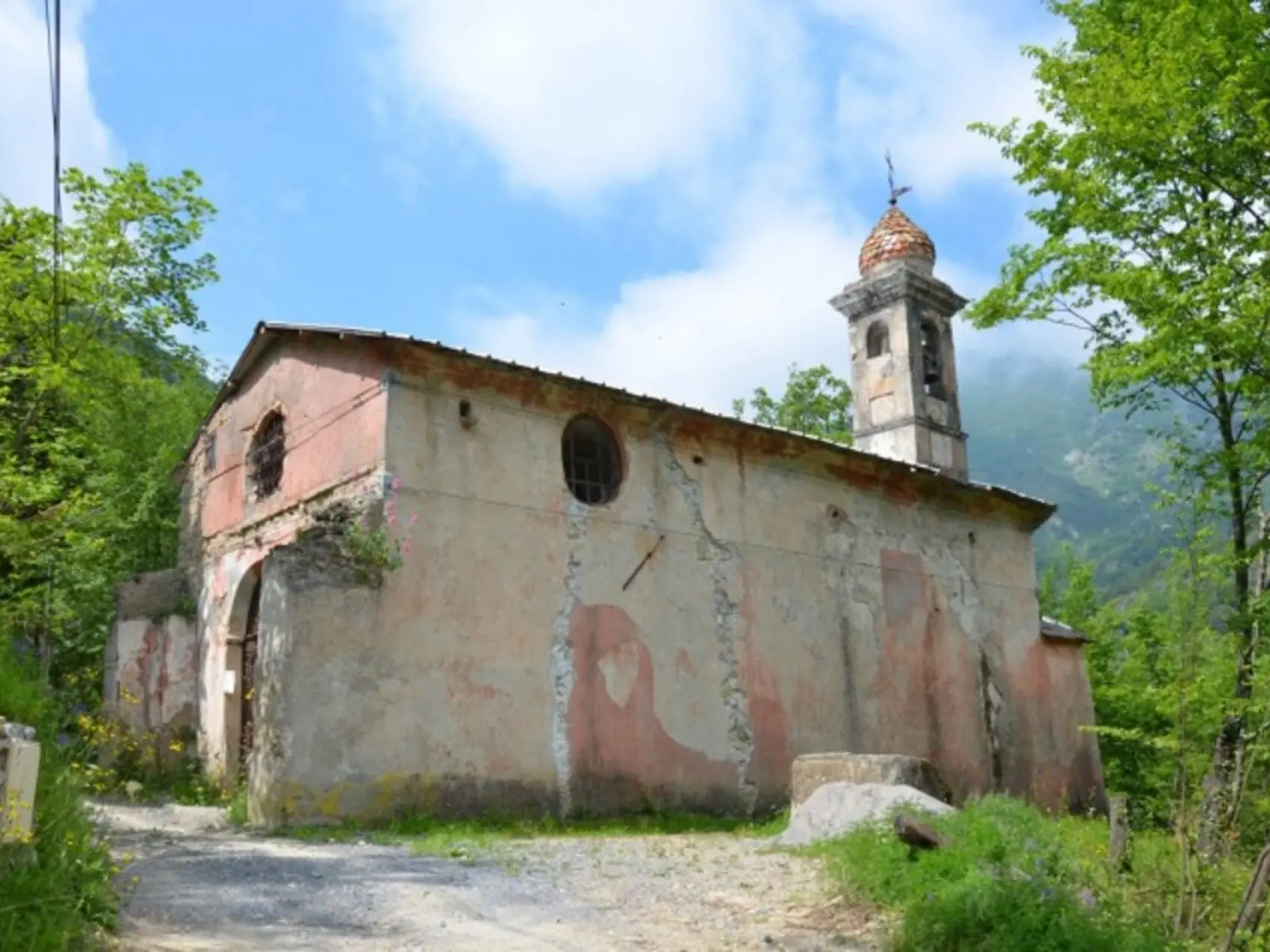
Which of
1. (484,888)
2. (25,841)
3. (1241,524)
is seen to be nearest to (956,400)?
(1241,524)

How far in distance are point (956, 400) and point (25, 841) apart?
18.3m

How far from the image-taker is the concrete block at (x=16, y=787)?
4418 millimetres

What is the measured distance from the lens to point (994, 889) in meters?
5.81

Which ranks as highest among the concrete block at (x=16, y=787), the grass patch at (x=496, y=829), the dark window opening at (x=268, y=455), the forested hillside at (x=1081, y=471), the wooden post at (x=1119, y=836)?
the forested hillside at (x=1081, y=471)

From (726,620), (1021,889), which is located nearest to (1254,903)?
(1021,889)

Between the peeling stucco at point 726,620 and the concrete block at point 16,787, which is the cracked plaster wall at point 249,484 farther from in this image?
the concrete block at point 16,787

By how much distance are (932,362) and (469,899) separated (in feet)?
50.6

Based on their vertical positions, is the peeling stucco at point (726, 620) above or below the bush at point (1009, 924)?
above

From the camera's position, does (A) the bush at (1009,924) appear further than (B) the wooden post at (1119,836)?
No

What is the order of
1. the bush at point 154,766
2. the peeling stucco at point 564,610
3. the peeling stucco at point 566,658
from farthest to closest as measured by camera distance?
the bush at point 154,766 < the peeling stucco at point 566,658 < the peeling stucco at point 564,610

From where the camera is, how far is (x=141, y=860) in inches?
306

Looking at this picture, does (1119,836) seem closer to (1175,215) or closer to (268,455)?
(1175,215)

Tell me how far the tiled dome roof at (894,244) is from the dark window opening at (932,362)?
1.32 m

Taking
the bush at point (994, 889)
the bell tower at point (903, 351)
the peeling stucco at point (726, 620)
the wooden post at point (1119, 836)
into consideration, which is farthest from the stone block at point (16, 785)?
the bell tower at point (903, 351)
